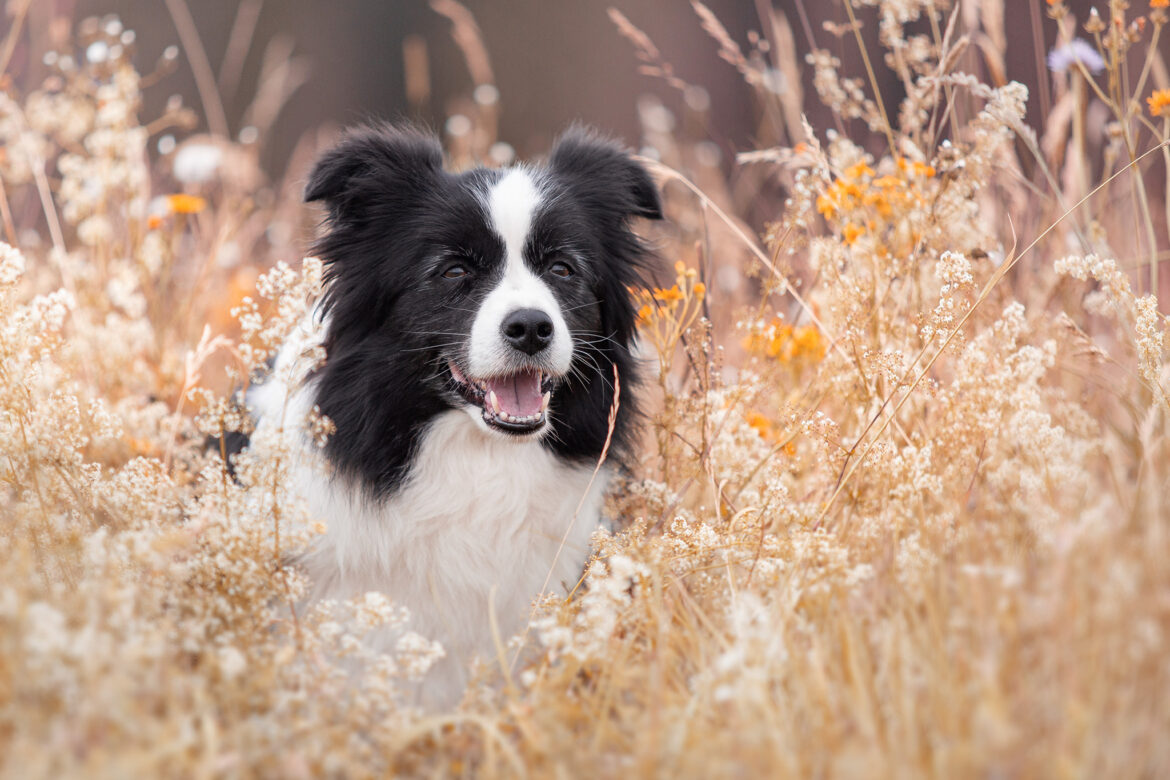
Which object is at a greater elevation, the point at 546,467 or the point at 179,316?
the point at 179,316

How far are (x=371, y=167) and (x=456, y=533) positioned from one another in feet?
4.05

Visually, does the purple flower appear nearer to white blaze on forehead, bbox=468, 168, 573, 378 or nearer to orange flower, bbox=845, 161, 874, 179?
orange flower, bbox=845, 161, 874, 179

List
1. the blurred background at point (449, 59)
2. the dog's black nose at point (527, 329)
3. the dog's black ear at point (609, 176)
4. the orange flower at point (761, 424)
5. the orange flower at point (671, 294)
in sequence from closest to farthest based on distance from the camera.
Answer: the dog's black nose at point (527, 329), the orange flower at point (671, 294), the dog's black ear at point (609, 176), the orange flower at point (761, 424), the blurred background at point (449, 59)

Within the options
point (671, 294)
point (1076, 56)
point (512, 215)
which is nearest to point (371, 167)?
point (512, 215)

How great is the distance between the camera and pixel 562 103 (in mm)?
12844

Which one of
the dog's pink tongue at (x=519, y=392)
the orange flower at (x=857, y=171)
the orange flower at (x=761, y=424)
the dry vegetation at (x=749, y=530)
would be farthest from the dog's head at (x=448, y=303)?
the orange flower at (x=857, y=171)

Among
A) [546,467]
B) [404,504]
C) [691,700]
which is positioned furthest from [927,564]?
[404,504]

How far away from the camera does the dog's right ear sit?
3.09m

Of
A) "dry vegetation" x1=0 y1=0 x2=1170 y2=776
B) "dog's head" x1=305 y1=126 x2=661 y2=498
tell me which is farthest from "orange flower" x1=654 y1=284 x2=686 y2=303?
"dog's head" x1=305 y1=126 x2=661 y2=498

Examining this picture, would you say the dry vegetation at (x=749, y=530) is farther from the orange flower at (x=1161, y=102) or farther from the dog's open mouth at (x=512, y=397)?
the dog's open mouth at (x=512, y=397)

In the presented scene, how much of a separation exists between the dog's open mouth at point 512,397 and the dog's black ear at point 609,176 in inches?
29.7

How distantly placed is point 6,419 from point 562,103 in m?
11.0

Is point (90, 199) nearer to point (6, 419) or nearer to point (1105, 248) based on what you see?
point (6, 419)

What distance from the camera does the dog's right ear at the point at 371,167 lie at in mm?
3090
